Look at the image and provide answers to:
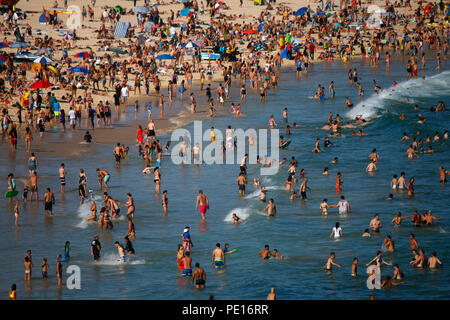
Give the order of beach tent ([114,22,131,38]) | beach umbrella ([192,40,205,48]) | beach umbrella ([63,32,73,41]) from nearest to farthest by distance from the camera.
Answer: beach umbrella ([63,32,73,41]) < beach umbrella ([192,40,205,48]) < beach tent ([114,22,131,38])

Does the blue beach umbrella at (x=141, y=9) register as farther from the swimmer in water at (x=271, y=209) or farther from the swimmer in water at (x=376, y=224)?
the swimmer in water at (x=376, y=224)

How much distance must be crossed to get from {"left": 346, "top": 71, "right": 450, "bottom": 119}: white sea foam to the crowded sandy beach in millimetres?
246

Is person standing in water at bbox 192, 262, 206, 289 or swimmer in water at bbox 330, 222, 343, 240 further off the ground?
swimmer in water at bbox 330, 222, 343, 240

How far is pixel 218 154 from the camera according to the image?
41.9 m

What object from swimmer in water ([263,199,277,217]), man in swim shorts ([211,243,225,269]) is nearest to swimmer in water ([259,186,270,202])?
swimmer in water ([263,199,277,217])

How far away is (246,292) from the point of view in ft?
83.7

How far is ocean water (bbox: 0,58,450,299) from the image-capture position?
25859 millimetres

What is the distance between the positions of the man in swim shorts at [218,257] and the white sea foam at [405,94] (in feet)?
82.6

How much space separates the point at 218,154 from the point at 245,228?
1094 cm

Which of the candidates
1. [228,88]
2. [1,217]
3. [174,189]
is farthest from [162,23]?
[1,217]

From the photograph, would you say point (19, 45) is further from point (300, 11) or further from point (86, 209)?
point (300, 11)

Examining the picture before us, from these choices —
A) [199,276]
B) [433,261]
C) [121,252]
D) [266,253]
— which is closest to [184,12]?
[266,253]

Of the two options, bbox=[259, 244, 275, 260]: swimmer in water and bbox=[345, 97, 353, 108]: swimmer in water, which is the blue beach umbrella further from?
bbox=[259, 244, 275, 260]: swimmer in water

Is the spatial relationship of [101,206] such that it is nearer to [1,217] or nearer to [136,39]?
[1,217]
